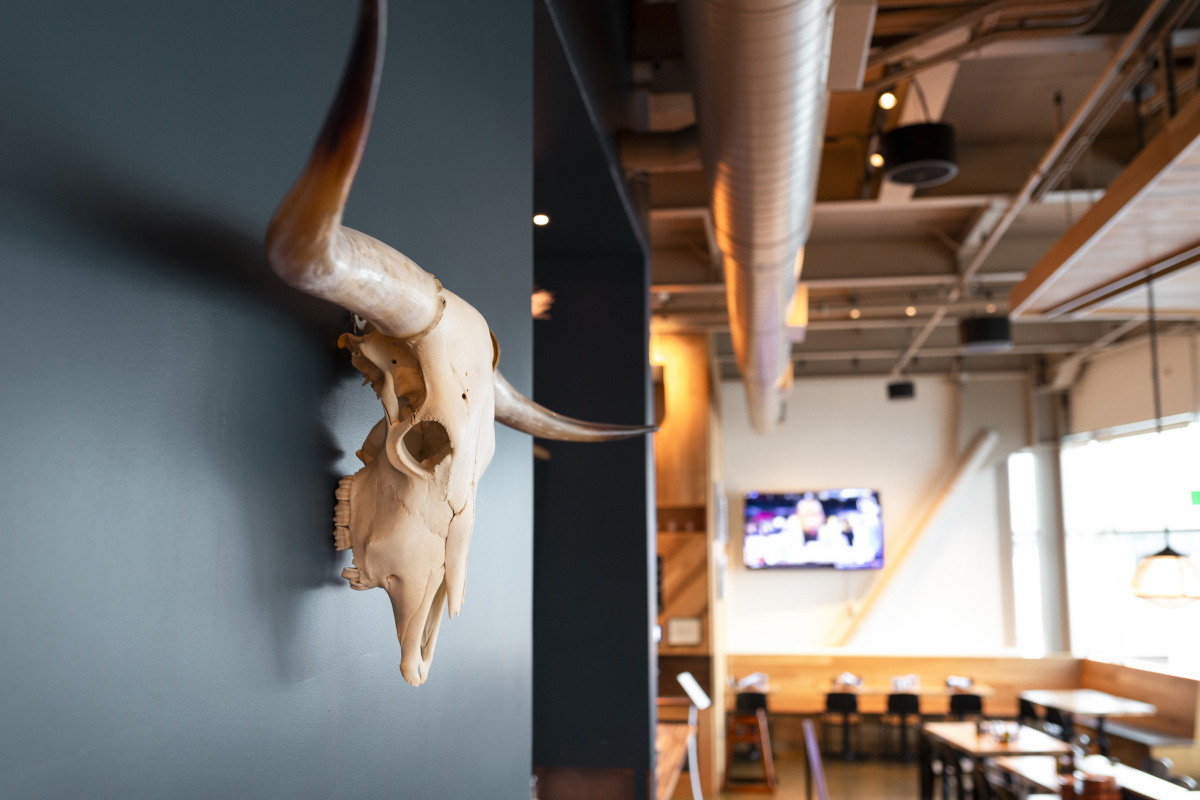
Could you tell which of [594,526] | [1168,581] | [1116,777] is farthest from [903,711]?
[594,526]

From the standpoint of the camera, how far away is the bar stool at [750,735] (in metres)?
9.12

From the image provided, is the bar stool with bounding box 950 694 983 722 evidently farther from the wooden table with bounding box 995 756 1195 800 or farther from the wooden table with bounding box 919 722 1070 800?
the wooden table with bounding box 995 756 1195 800

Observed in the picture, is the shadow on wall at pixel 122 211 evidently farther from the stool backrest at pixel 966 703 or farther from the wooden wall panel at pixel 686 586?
the stool backrest at pixel 966 703

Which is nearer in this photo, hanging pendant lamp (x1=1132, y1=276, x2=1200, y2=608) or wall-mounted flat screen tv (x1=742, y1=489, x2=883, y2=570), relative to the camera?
hanging pendant lamp (x1=1132, y1=276, x2=1200, y2=608)

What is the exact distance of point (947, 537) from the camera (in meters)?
12.9

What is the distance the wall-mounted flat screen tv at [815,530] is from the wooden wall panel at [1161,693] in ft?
11.0

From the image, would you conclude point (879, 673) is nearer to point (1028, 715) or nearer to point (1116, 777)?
point (1028, 715)

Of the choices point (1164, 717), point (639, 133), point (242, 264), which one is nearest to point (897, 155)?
point (639, 133)

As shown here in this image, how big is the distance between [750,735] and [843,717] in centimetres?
164

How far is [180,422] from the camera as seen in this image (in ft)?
2.45

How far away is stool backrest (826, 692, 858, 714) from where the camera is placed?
34.1 feet

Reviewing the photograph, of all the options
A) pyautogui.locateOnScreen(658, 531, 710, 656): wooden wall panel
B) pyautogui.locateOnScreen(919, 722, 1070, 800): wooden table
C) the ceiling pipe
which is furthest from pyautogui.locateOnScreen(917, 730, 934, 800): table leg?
the ceiling pipe

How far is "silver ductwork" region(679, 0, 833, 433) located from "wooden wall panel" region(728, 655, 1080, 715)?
7.58 meters

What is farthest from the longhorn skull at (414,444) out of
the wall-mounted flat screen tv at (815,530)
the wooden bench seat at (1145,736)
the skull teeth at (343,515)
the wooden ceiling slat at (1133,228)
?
the wall-mounted flat screen tv at (815,530)
